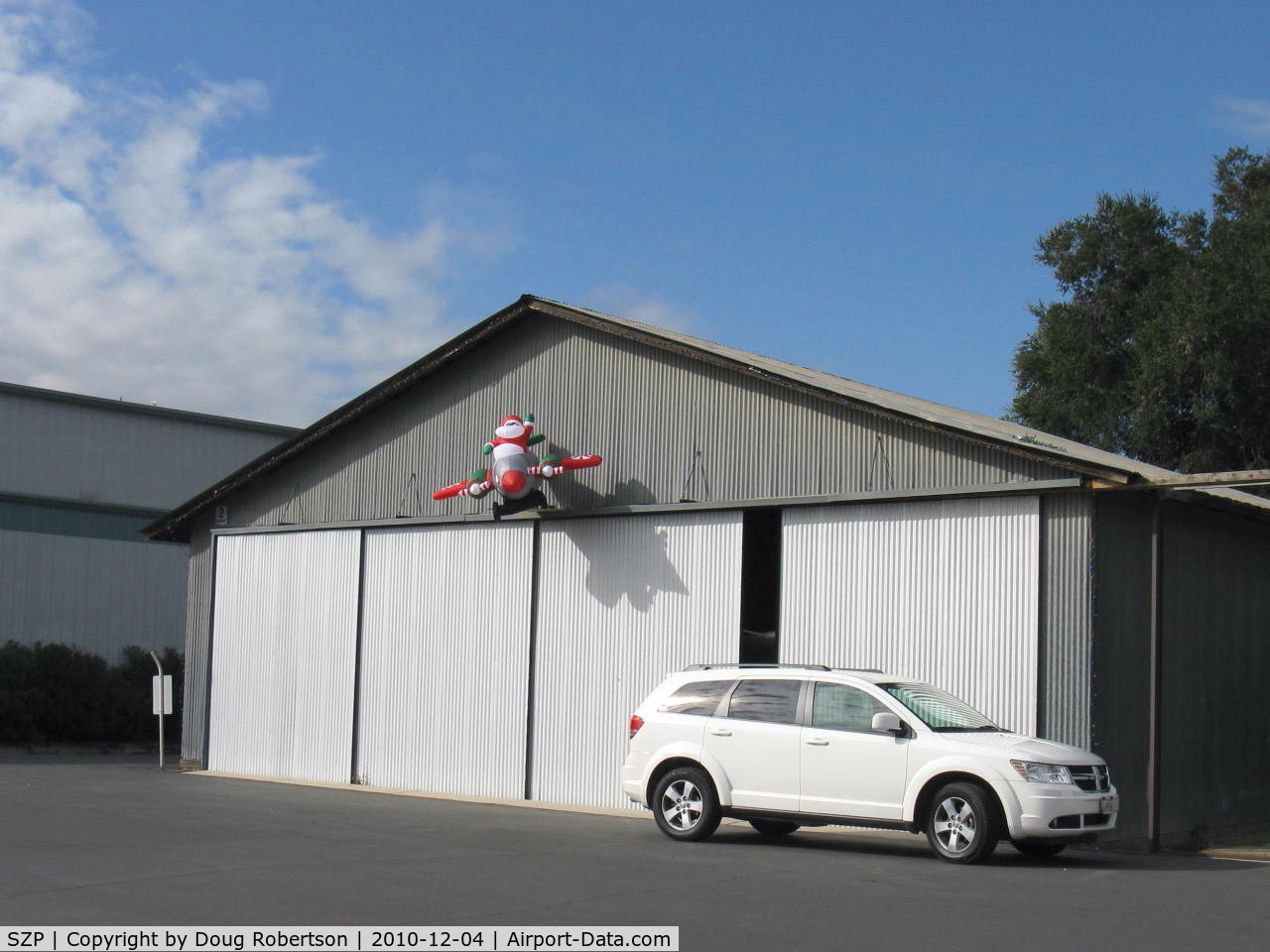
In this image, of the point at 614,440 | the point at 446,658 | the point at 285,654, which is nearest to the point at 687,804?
the point at 614,440

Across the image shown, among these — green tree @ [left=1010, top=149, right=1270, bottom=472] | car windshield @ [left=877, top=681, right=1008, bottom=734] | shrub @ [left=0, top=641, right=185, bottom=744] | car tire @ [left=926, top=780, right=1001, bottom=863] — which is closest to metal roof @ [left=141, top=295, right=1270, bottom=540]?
car windshield @ [left=877, top=681, right=1008, bottom=734]

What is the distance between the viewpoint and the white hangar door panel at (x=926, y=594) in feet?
54.1

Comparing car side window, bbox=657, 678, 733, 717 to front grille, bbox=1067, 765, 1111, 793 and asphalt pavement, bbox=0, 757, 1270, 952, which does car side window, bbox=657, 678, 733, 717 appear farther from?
front grille, bbox=1067, 765, 1111, 793

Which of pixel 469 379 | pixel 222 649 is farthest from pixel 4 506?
→ pixel 469 379

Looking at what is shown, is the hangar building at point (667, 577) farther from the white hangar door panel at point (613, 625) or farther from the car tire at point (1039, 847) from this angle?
the car tire at point (1039, 847)

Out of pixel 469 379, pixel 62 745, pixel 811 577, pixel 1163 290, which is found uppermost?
pixel 1163 290

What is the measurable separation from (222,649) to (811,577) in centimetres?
1211

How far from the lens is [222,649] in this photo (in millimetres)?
25766

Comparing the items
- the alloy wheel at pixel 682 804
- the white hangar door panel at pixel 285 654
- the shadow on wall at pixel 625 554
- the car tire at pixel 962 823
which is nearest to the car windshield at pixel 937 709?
the car tire at pixel 962 823

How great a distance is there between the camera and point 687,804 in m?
15.0

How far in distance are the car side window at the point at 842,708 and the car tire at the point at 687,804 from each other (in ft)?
4.38

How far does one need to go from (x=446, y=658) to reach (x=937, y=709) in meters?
9.73

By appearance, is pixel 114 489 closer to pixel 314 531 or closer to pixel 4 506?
pixel 4 506

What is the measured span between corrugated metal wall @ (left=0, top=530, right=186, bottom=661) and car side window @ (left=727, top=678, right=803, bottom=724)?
28.2 m
